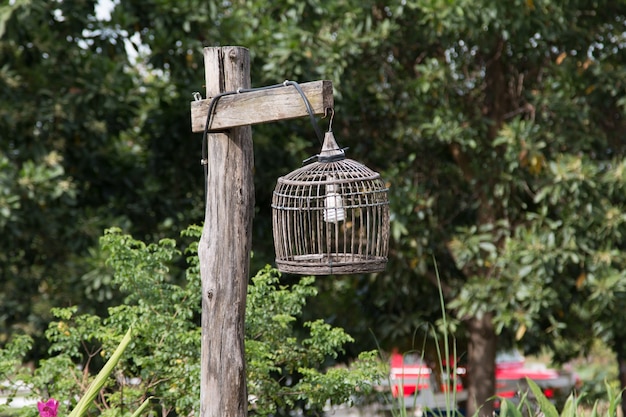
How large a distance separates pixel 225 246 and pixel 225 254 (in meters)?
0.03

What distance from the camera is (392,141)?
6445 mm

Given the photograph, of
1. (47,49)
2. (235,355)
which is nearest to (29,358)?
(47,49)

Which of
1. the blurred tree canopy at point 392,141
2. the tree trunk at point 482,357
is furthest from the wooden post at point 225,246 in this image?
the tree trunk at point 482,357

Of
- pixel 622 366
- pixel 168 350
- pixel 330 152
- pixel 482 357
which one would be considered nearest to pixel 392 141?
pixel 482 357

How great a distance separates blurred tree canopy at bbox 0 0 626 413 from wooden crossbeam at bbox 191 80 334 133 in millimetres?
2500

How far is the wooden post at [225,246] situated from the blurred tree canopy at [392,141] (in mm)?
2396

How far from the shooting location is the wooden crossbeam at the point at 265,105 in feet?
9.20

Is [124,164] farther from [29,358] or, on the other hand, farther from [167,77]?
[29,358]

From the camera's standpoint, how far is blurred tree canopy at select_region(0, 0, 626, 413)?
5.35 meters

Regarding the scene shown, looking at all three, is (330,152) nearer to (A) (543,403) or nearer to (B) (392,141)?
(A) (543,403)

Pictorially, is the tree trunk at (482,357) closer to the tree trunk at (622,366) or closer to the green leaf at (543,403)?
the tree trunk at (622,366)

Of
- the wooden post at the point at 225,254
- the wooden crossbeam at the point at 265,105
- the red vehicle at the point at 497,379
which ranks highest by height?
the wooden crossbeam at the point at 265,105

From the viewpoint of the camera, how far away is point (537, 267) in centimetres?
531

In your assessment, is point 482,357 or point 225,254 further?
point 482,357
